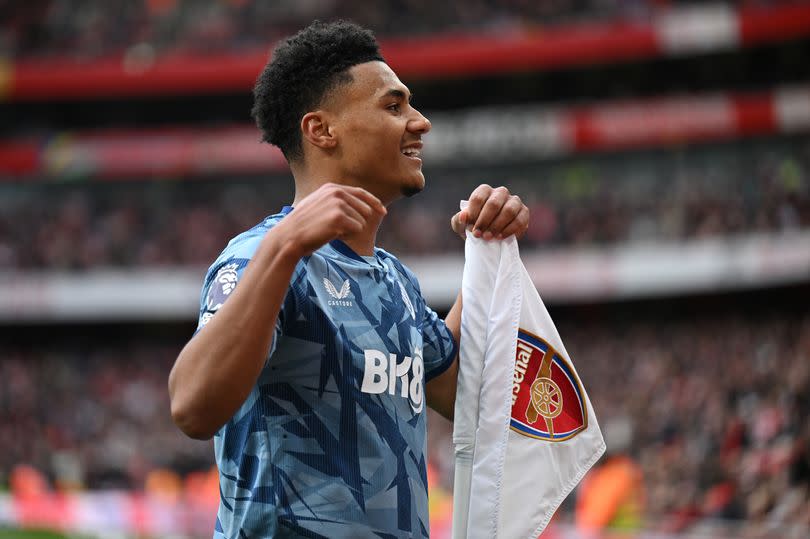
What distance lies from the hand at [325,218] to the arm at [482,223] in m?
0.75

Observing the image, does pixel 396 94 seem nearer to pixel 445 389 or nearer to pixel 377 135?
pixel 377 135

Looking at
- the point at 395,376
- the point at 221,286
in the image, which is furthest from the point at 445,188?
the point at 221,286

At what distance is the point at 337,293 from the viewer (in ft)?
8.47

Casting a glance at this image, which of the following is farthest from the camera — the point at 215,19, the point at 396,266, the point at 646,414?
the point at 215,19

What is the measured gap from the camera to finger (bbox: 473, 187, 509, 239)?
304cm

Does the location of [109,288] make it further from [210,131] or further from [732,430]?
[732,430]

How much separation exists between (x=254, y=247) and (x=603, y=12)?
23.9 m

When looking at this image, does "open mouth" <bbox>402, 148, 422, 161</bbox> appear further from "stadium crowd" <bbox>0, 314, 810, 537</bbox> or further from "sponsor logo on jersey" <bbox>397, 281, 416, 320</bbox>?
"stadium crowd" <bbox>0, 314, 810, 537</bbox>

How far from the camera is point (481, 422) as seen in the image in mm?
3053

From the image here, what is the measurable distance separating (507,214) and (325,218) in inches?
→ 36.4

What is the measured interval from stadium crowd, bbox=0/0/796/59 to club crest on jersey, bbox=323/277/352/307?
77.3 feet

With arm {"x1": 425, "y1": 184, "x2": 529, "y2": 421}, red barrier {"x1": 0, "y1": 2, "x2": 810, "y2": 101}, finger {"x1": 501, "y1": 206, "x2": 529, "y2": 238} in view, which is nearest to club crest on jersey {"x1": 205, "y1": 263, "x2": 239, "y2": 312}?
arm {"x1": 425, "y1": 184, "x2": 529, "y2": 421}

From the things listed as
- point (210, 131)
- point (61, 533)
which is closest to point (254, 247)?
point (61, 533)

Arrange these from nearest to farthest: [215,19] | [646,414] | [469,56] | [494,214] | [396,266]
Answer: [396,266], [494,214], [646,414], [469,56], [215,19]
